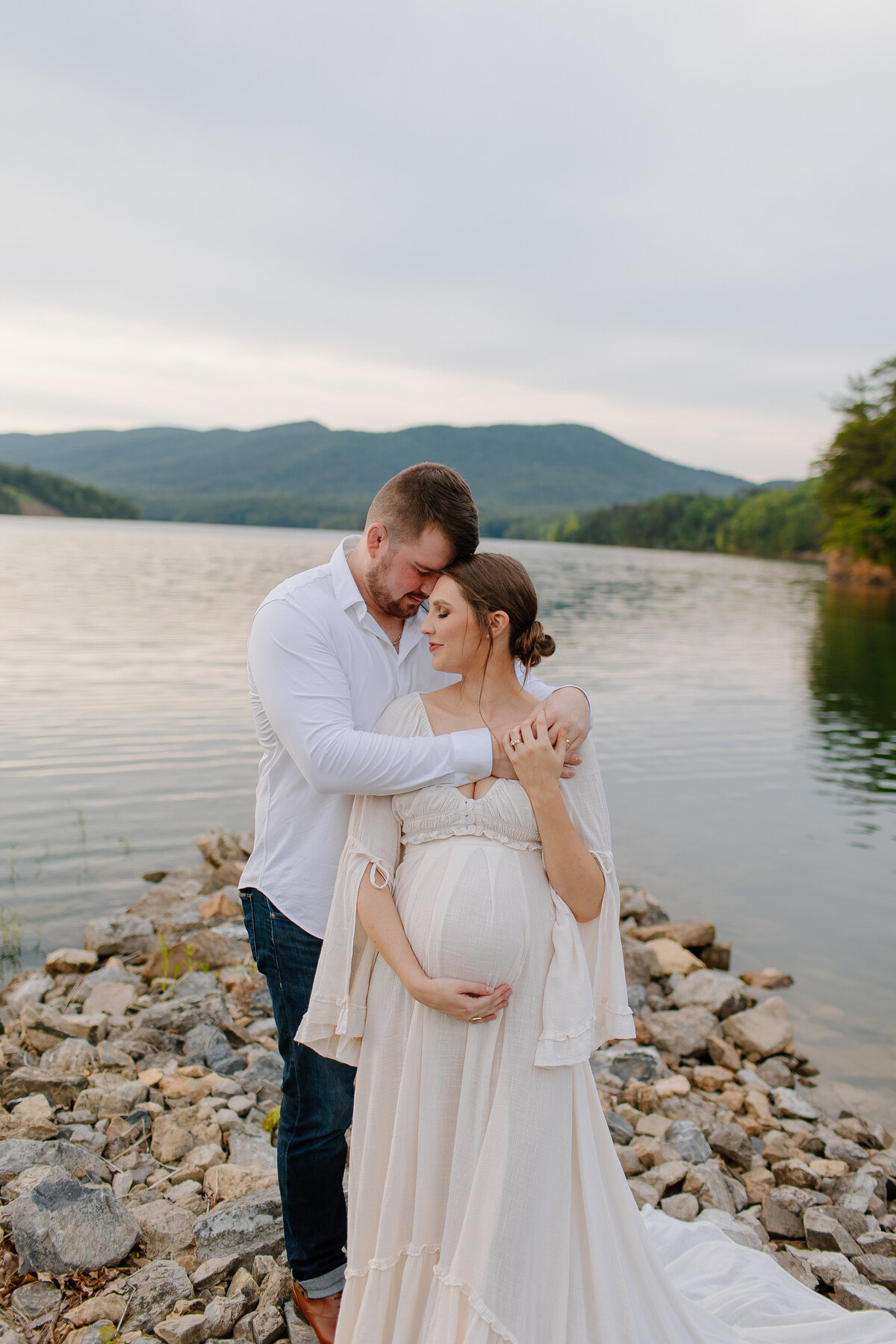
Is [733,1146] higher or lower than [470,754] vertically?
lower

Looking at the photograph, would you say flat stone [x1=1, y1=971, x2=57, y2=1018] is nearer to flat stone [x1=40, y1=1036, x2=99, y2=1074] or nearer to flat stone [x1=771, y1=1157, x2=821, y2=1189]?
flat stone [x1=40, y1=1036, x2=99, y2=1074]

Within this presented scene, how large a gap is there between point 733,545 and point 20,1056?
434 ft

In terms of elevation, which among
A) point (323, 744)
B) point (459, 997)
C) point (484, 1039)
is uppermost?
point (323, 744)

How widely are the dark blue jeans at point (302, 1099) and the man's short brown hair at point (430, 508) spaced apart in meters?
1.22

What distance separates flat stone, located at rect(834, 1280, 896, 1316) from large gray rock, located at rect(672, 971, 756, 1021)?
9.27 feet

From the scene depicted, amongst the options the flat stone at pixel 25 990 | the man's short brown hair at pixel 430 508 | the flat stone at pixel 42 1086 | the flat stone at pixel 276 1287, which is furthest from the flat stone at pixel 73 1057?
the man's short brown hair at pixel 430 508

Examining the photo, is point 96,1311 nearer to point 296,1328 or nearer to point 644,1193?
point 296,1328

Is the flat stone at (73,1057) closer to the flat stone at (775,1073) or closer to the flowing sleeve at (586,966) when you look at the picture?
the flowing sleeve at (586,966)

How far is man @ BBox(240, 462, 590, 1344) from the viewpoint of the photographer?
8.76ft

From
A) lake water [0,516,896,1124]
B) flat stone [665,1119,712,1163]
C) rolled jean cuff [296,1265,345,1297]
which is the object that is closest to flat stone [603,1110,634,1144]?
flat stone [665,1119,712,1163]

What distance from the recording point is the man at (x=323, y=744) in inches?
105

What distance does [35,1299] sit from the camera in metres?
3.05

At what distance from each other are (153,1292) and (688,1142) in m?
2.65

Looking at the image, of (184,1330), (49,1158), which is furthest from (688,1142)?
(49,1158)
